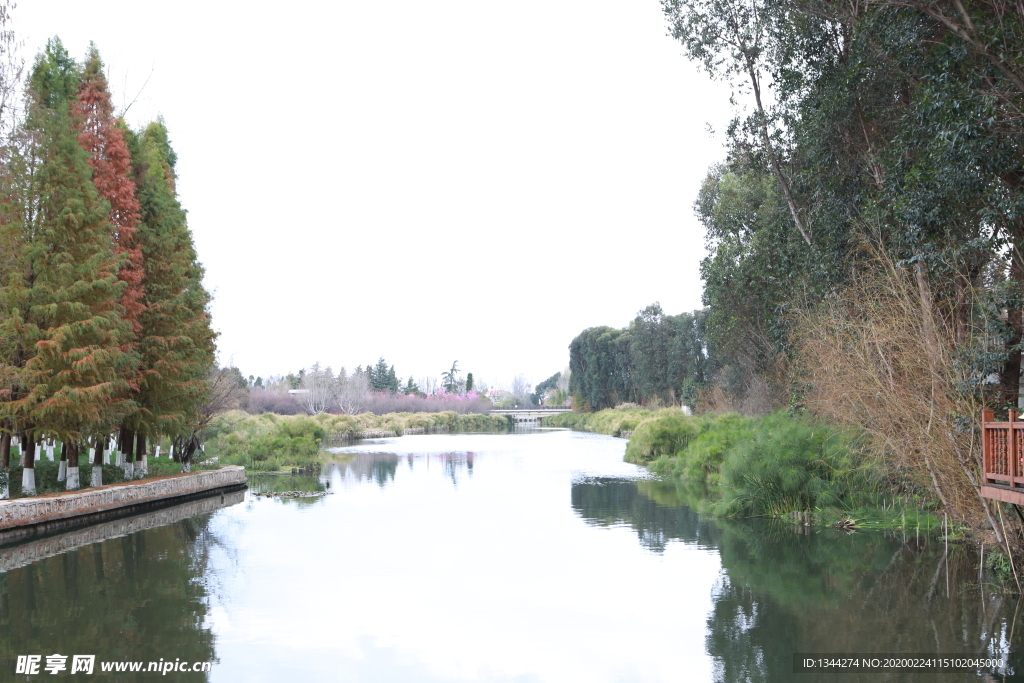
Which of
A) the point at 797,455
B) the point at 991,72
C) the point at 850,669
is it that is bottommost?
the point at 850,669

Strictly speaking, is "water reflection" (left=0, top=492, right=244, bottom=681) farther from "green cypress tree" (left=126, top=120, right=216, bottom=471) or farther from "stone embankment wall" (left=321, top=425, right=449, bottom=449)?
"stone embankment wall" (left=321, top=425, right=449, bottom=449)

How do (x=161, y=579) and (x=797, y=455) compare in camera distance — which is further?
(x=797, y=455)

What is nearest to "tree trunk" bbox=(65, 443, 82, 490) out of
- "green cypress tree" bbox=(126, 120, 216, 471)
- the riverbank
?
"green cypress tree" bbox=(126, 120, 216, 471)

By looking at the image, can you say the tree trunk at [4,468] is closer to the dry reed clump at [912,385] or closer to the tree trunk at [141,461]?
the tree trunk at [141,461]

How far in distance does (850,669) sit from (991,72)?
8.28 meters

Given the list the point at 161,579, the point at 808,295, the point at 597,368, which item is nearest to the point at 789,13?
the point at 808,295

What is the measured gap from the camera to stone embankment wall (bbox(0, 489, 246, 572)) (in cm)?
1368

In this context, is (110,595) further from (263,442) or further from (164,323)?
(263,442)

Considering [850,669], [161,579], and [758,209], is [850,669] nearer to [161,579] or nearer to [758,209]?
[161,579]

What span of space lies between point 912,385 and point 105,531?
15483 mm

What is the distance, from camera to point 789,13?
16391 millimetres

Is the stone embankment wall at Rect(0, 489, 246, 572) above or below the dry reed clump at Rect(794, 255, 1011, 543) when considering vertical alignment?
below

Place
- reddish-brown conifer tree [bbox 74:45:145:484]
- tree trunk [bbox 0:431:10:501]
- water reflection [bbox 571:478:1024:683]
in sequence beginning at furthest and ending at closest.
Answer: reddish-brown conifer tree [bbox 74:45:145:484]
tree trunk [bbox 0:431:10:501]
water reflection [bbox 571:478:1024:683]

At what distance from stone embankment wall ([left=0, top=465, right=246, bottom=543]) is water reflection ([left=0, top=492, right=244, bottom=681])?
0.45 meters
